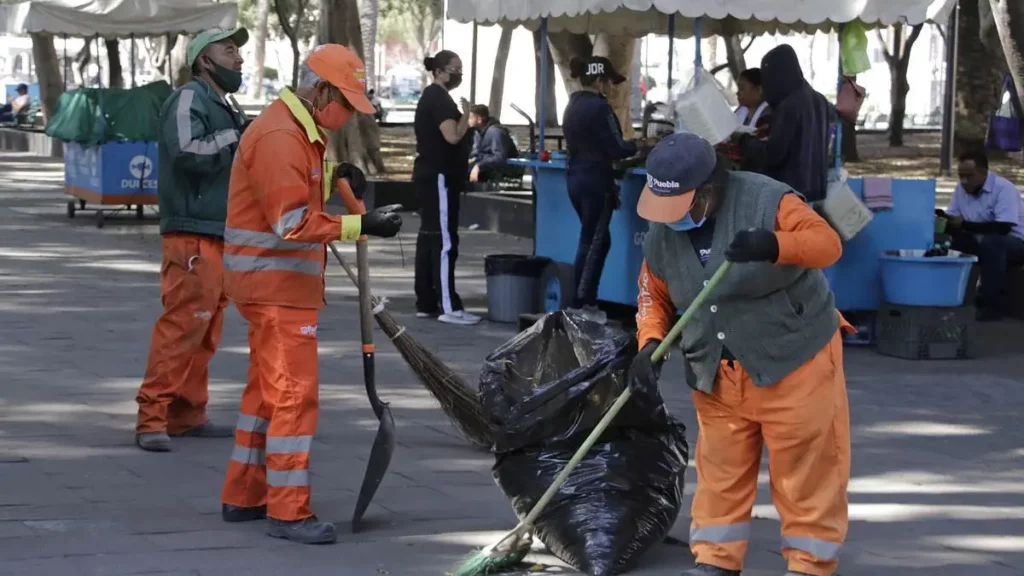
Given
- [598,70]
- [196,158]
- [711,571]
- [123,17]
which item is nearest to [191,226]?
[196,158]

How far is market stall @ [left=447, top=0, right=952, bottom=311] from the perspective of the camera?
10.3m

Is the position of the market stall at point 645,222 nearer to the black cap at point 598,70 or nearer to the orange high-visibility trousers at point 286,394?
the black cap at point 598,70

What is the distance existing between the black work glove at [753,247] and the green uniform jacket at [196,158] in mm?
3049

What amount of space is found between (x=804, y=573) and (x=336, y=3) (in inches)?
641

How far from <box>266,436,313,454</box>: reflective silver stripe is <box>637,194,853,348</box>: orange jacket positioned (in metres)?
1.27

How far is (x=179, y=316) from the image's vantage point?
701 cm

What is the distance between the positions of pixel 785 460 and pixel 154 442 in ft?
10.8

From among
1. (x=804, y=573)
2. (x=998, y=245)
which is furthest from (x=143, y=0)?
(x=804, y=573)

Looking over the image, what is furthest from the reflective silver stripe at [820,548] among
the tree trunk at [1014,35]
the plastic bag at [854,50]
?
the tree trunk at [1014,35]

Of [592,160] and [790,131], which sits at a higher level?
[790,131]

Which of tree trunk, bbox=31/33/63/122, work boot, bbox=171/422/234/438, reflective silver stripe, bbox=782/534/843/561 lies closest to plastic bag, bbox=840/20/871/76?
work boot, bbox=171/422/234/438

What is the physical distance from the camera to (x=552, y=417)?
539 centimetres

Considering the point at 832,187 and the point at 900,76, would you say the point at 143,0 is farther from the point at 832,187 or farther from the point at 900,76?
the point at 900,76

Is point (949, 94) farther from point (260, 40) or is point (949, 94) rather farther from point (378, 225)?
point (260, 40)
